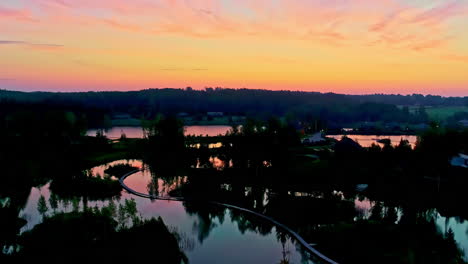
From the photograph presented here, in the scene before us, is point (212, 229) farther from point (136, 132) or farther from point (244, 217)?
point (136, 132)

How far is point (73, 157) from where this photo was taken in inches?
1645

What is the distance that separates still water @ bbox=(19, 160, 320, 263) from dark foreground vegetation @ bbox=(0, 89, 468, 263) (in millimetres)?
271

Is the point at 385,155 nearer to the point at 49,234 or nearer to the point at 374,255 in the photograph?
the point at 374,255

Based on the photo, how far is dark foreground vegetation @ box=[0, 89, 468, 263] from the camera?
1952 cm

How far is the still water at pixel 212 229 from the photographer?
19.7 metres

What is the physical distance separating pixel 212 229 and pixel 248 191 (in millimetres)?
9388

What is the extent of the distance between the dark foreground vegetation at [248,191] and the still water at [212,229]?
0.27 m

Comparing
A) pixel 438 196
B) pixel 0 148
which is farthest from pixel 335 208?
pixel 0 148

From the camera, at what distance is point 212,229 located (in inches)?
942

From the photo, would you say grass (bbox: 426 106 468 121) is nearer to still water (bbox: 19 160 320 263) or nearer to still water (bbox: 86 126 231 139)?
still water (bbox: 86 126 231 139)

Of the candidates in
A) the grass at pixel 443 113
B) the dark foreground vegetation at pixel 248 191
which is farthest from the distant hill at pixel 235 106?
the dark foreground vegetation at pixel 248 191

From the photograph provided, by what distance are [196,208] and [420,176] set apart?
21805 millimetres

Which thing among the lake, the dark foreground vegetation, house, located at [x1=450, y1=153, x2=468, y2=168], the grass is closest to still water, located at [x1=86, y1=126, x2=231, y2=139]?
the dark foreground vegetation

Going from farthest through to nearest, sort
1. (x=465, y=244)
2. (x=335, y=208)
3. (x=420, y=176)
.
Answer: (x=420, y=176) < (x=335, y=208) < (x=465, y=244)
